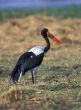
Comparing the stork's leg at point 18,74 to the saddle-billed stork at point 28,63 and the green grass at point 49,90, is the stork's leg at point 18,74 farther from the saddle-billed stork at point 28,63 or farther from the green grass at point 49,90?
the green grass at point 49,90

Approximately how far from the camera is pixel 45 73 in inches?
498

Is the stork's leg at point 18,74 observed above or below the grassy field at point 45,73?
above

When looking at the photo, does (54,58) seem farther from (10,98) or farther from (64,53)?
(10,98)

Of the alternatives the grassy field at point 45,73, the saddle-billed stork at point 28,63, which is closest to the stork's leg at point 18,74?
the saddle-billed stork at point 28,63

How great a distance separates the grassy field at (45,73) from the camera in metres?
9.34

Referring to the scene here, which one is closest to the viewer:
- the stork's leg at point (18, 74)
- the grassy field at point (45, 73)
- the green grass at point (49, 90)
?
the green grass at point (49, 90)

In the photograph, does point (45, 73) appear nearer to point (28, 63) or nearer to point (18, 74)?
point (28, 63)

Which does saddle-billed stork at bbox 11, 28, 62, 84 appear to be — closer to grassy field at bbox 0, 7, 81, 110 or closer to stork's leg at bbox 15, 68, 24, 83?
stork's leg at bbox 15, 68, 24, 83

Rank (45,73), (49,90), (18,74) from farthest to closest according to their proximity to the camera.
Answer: (45,73) < (18,74) < (49,90)

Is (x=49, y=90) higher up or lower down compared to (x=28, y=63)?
lower down

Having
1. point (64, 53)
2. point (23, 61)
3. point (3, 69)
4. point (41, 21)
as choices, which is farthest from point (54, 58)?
point (41, 21)

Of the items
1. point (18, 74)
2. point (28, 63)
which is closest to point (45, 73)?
point (28, 63)

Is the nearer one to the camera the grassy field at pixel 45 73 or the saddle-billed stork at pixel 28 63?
the grassy field at pixel 45 73

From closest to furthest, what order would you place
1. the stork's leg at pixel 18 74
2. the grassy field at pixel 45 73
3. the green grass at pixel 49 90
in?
the green grass at pixel 49 90 < the grassy field at pixel 45 73 < the stork's leg at pixel 18 74
